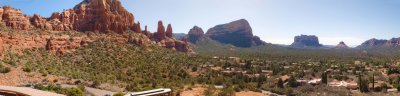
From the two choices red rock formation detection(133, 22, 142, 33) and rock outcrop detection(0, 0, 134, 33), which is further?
red rock formation detection(133, 22, 142, 33)

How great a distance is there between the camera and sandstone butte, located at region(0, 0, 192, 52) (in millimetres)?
58062

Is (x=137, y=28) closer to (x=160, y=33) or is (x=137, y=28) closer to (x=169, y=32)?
(x=160, y=33)

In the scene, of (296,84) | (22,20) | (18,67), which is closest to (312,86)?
(296,84)

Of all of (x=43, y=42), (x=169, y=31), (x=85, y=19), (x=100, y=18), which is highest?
(x=100, y=18)

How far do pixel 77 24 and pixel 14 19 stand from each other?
1841 centimetres

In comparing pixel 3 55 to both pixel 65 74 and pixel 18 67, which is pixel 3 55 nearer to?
pixel 18 67

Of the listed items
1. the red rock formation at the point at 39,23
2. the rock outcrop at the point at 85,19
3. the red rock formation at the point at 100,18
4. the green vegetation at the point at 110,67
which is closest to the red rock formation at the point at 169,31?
the rock outcrop at the point at 85,19

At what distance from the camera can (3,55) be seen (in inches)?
1777

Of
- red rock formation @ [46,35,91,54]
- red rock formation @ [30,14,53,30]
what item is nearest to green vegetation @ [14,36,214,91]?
red rock formation @ [46,35,91,54]

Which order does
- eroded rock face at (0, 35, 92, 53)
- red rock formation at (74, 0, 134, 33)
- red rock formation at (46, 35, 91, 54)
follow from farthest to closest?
red rock formation at (74, 0, 134, 33), red rock formation at (46, 35, 91, 54), eroded rock face at (0, 35, 92, 53)

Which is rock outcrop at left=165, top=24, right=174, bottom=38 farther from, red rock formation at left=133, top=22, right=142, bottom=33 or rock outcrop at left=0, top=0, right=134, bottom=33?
rock outcrop at left=0, top=0, right=134, bottom=33

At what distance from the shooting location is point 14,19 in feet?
212

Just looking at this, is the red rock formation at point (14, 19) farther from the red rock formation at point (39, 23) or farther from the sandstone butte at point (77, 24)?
the red rock formation at point (39, 23)

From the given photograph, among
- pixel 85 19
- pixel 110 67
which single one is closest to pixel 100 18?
pixel 85 19
